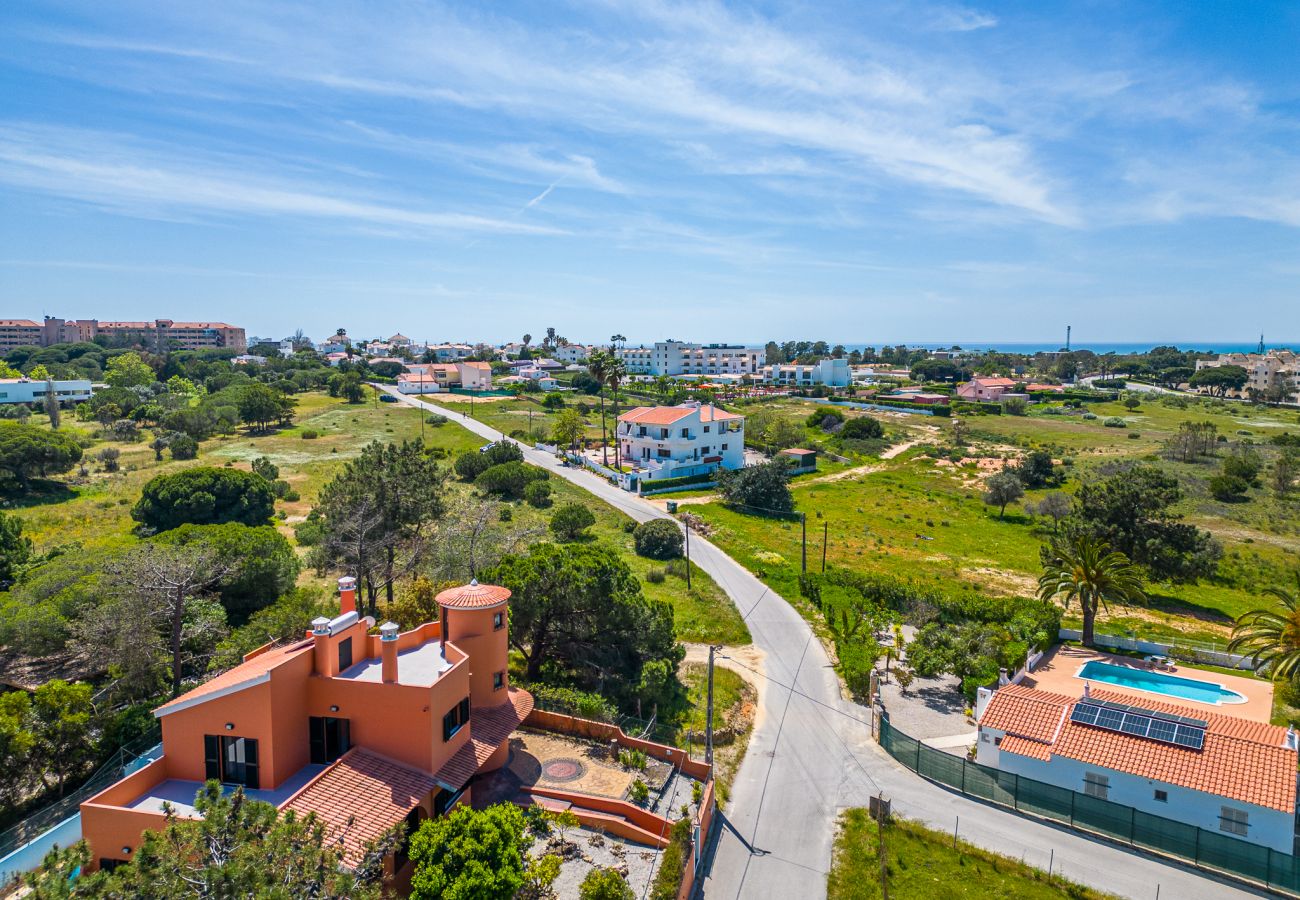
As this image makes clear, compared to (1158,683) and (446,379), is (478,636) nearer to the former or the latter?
(1158,683)

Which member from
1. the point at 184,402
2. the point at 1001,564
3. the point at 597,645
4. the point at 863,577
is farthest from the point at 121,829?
the point at 184,402

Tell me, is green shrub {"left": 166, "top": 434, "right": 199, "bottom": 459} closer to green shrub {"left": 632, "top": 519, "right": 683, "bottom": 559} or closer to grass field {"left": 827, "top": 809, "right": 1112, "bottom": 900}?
green shrub {"left": 632, "top": 519, "right": 683, "bottom": 559}

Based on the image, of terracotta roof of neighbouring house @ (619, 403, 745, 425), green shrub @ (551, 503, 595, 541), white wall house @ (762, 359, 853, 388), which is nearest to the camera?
green shrub @ (551, 503, 595, 541)

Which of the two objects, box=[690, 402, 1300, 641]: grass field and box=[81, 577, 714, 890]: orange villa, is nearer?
box=[81, 577, 714, 890]: orange villa

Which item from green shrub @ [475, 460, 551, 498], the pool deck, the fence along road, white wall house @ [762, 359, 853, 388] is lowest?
the fence along road

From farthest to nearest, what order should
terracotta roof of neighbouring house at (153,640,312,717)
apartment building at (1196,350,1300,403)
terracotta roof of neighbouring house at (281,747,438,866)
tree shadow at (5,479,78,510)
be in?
1. apartment building at (1196,350,1300,403)
2. tree shadow at (5,479,78,510)
3. terracotta roof of neighbouring house at (153,640,312,717)
4. terracotta roof of neighbouring house at (281,747,438,866)

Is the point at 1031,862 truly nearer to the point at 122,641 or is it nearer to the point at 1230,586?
the point at 122,641

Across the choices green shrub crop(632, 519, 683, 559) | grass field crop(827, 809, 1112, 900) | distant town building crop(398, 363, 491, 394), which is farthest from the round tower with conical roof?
distant town building crop(398, 363, 491, 394)
